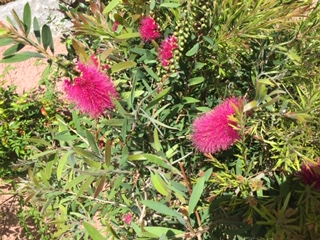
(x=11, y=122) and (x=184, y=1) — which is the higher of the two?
(x=184, y=1)

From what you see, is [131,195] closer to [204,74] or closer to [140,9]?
[204,74]

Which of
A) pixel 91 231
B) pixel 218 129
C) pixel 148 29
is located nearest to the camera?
pixel 91 231

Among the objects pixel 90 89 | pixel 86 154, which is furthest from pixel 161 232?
pixel 90 89

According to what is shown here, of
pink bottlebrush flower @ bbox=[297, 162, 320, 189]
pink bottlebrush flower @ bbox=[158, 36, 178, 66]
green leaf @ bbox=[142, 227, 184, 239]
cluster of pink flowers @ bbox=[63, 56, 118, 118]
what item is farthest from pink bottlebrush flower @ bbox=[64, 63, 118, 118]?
pink bottlebrush flower @ bbox=[297, 162, 320, 189]

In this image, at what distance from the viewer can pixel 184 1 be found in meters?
0.86

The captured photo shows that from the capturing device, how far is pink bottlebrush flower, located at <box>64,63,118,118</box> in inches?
28.3

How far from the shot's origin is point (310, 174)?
83cm

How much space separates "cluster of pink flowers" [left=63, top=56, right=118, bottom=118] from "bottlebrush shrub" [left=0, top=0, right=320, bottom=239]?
0.01 meters

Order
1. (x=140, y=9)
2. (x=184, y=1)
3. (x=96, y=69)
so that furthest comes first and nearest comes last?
(x=140, y=9) < (x=184, y=1) < (x=96, y=69)

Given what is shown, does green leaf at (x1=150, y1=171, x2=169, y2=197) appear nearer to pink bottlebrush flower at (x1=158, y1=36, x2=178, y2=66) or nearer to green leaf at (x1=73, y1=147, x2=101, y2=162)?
green leaf at (x1=73, y1=147, x2=101, y2=162)

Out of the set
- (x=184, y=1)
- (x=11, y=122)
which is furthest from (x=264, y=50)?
(x=11, y=122)

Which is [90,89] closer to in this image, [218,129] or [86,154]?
[86,154]

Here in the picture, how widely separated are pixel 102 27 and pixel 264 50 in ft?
1.37

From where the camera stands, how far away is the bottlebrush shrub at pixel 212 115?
31.1 inches
